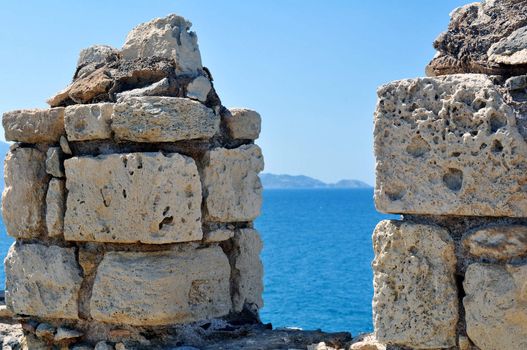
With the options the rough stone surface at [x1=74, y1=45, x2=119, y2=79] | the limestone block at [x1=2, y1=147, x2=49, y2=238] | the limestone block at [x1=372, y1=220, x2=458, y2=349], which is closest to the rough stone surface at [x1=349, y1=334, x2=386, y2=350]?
the limestone block at [x1=372, y1=220, x2=458, y2=349]

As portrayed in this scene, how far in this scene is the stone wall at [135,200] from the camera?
4.30 meters

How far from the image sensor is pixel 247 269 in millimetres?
4895

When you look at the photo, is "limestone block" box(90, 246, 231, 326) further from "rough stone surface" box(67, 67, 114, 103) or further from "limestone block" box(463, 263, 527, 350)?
"limestone block" box(463, 263, 527, 350)

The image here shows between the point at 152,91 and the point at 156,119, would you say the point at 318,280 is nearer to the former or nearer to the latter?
the point at 152,91

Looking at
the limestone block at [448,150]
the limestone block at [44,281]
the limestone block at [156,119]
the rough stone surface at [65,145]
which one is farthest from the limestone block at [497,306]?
the rough stone surface at [65,145]

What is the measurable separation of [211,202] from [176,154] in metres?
0.40

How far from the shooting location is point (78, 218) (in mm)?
4449

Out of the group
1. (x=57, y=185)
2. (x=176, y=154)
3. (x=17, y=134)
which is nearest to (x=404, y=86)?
(x=176, y=154)

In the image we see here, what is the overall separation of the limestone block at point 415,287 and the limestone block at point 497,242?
103mm

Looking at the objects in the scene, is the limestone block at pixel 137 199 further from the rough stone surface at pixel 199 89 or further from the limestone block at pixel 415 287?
the limestone block at pixel 415 287

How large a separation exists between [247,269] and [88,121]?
1.39 meters

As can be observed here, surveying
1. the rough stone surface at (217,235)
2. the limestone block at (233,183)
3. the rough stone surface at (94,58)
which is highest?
the rough stone surface at (94,58)

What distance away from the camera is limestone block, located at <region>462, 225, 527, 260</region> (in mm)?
3113

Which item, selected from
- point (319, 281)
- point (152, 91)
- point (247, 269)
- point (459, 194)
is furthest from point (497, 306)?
point (319, 281)
